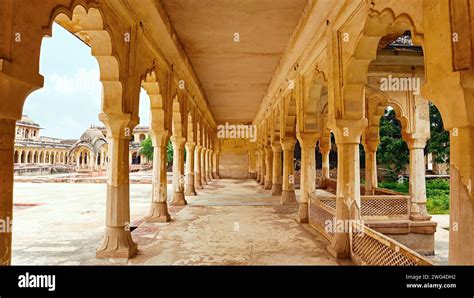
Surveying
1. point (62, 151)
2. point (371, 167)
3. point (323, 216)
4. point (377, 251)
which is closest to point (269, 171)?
point (371, 167)

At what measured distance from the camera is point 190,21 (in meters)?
7.64

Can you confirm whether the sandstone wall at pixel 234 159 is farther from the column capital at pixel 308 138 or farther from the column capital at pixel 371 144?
the column capital at pixel 308 138

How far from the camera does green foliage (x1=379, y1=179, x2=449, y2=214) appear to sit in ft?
65.7

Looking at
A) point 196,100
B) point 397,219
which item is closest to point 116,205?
point 397,219

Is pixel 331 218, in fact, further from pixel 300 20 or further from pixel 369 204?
pixel 300 20

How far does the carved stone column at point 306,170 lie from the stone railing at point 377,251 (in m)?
3.26

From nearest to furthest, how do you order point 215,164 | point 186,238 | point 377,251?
point 377,251, point 186,238, point 215,164

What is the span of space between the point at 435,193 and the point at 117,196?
25.3 metres

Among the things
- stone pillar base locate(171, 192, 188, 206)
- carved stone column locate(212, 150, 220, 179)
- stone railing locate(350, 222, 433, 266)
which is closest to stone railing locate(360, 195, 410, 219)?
stone railing locate(350, 222, 433, 266)

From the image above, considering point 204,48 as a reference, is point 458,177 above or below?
below

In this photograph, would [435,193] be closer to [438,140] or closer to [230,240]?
[438,140]

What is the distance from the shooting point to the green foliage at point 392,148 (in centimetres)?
2597

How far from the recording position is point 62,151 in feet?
176
